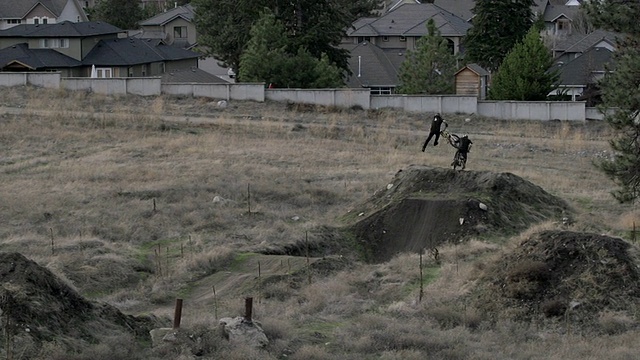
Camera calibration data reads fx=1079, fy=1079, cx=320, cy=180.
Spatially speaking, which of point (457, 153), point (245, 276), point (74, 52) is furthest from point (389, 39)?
point (245, 276)

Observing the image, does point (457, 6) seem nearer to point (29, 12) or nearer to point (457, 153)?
point (29, 12)

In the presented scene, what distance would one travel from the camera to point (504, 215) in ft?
87.2

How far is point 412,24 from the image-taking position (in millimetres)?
79750

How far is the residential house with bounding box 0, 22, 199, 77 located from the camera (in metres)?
59.7

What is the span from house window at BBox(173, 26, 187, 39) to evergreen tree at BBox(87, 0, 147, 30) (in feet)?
30.8

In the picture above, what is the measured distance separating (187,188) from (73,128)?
1252cm

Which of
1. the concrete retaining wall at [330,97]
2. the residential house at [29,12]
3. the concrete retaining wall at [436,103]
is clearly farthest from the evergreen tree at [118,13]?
the concrete retaining wall at [436,103]

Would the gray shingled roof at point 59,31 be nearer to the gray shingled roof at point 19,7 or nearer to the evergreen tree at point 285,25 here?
the evergreen tree at point 285,25

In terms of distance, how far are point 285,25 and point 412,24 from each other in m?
22.3

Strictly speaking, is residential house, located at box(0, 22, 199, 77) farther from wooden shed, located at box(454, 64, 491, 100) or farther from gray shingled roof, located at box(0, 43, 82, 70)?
wooden shed, located at box(454, 64, 491, 100)

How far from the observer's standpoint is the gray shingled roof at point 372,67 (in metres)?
67.6

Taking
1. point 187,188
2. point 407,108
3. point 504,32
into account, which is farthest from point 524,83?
point 187,188

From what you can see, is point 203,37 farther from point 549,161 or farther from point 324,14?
point 549,161

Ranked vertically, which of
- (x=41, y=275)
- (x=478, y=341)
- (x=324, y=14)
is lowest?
(x=478, y=341)
